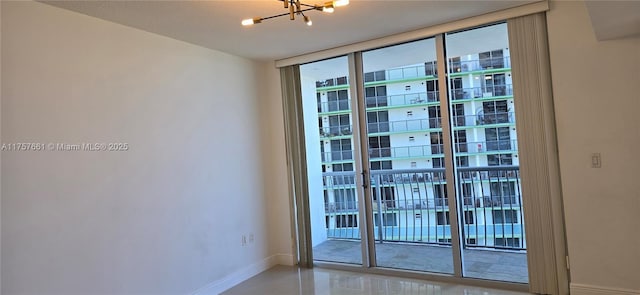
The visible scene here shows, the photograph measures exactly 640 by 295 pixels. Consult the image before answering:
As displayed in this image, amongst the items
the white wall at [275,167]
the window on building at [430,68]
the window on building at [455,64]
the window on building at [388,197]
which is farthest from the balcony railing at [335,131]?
the window on building at [455,64]

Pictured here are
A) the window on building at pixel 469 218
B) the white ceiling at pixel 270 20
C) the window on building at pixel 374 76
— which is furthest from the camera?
the window on building at pixel 469 218

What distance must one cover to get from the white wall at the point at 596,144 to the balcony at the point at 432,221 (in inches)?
28.2

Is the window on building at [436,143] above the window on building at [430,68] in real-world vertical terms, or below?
below

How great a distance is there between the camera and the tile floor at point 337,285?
347 cm

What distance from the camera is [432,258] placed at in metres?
4.19

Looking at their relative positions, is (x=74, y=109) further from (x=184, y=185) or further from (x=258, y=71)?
(x=258, y=71)

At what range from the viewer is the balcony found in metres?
3.97

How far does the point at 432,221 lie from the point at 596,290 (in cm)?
174

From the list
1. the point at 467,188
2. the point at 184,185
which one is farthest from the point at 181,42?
the point at 467,188

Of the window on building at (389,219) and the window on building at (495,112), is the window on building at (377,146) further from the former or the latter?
the window on building at (495,112)

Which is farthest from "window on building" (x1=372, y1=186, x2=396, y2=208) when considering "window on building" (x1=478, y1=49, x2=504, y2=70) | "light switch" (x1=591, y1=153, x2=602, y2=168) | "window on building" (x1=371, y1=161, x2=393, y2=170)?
"light switch" (x1=591, y1=153, x2=602, y2=168)

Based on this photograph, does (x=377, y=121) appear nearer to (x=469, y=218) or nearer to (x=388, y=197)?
(x=388, y=197)

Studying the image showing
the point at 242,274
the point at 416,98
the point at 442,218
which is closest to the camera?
the point at 416,98

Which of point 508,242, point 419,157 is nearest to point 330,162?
point 419,157
